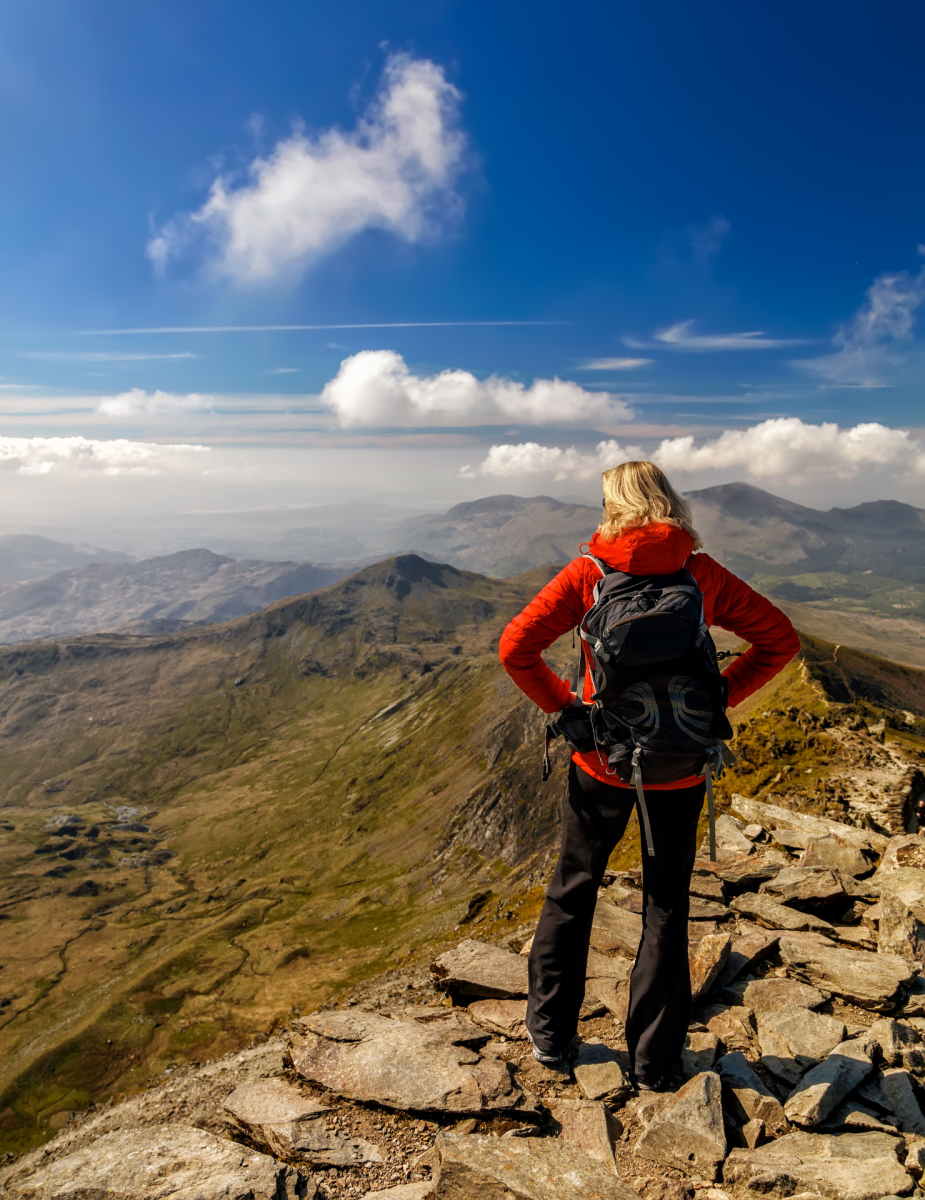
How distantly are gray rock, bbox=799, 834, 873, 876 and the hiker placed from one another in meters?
8.67

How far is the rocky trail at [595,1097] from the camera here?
6.14 metres

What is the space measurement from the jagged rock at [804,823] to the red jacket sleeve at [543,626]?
12824 millimetres

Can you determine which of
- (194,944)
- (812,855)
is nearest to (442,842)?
(194,944)

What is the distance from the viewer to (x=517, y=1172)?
5.91m

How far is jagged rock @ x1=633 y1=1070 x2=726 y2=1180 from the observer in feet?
21.0

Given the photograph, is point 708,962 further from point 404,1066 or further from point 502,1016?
point 404,1066

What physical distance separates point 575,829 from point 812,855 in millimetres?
10562

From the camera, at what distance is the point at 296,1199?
6094mm

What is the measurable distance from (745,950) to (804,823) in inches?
347

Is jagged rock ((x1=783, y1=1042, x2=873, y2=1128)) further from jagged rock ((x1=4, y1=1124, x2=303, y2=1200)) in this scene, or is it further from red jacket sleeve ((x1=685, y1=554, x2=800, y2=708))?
jagged rock ((x1=4, y1=1124, x2=303, y2=1200))

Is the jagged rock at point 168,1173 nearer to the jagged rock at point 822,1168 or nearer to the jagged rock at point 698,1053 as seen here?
the jagged rock at point 822,1168

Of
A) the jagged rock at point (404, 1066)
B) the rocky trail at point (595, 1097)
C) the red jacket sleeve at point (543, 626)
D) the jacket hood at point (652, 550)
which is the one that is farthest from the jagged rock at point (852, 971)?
the jacket hood at point (652, 550)

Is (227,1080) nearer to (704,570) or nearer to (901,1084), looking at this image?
(901,1084)

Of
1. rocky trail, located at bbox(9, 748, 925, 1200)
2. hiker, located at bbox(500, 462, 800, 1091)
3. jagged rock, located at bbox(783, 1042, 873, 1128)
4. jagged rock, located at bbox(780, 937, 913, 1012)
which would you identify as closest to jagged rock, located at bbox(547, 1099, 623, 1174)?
rocky trail, located at bbox(9, 748, 925, 1200)
